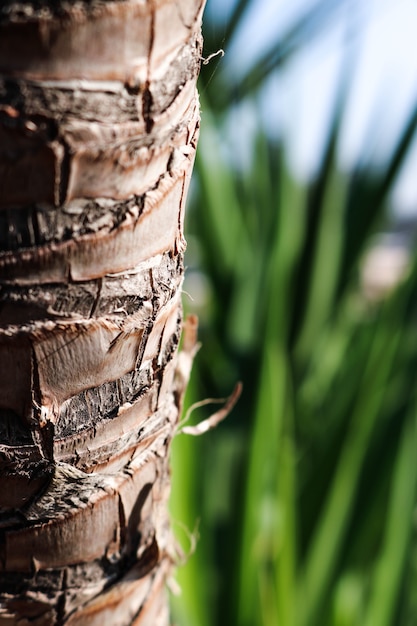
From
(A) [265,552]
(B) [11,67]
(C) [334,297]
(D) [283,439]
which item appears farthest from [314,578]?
(B) [11,67]

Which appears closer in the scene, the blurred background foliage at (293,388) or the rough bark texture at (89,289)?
the rough bark texture at (89,289)

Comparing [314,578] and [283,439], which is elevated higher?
[283,439]

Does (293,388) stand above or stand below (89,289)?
below

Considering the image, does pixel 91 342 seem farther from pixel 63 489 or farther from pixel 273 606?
pixel 273 606

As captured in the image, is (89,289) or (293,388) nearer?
(89,289)
